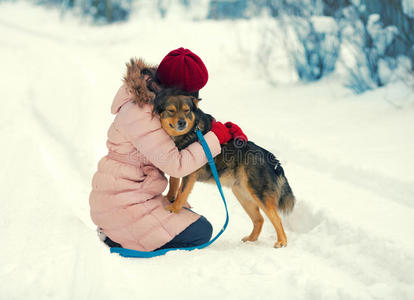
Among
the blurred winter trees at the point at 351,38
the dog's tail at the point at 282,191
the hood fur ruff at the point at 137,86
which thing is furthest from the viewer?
the blurred winter trees at the point at 351,38

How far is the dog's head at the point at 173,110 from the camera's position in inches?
102

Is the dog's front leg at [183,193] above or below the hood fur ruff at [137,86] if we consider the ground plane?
below

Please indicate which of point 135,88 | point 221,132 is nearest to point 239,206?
point 221,132

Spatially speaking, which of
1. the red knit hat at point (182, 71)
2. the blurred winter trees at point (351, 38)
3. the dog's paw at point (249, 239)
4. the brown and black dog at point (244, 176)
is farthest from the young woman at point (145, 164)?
the blurred winter trees at point (351, 38)

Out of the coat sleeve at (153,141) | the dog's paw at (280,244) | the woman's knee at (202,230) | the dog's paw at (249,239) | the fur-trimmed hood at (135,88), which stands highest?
the fur-trimmed hood at (135,88)

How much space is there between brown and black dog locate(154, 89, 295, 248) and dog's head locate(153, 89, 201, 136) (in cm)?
2

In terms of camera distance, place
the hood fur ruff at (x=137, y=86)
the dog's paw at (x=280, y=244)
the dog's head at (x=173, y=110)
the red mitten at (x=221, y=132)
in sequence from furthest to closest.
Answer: the dog's paw at (x=280, y=244)
the red mitten at (x=221, y=132)
the dog's head at (x=173, y=110)
the hood fur ruff at (x=137, y=86)

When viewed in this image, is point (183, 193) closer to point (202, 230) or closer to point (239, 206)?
point (202, 230)

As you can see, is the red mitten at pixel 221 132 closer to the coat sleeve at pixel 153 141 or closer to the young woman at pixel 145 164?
the young woman at pixel 145 164

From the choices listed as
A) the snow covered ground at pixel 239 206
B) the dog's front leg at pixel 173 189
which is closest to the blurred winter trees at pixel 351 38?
the snow covered ground at pixel 239 206

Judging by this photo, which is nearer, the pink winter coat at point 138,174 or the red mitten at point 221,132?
the pink winter coat at point 138,174

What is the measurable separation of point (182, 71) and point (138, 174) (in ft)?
2.48

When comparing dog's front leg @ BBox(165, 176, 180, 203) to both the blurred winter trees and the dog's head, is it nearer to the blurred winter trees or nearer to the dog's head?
the dog's head

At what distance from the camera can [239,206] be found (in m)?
3.86
